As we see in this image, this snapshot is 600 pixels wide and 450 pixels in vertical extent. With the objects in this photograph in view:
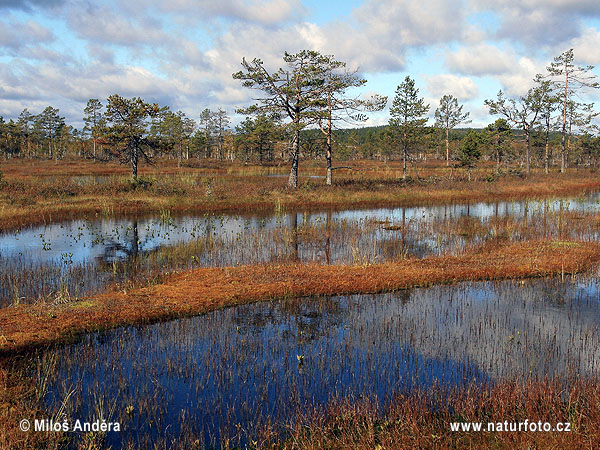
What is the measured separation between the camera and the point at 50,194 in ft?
102

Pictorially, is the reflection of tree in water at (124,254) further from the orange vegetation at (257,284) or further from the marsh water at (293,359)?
the marsh water at (293,359)

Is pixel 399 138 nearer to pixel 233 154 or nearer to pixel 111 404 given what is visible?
pixel 111 404

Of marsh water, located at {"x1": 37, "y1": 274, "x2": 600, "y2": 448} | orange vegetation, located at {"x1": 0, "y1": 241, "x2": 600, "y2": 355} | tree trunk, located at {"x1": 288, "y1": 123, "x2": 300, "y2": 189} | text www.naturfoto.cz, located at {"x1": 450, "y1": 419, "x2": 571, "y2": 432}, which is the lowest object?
marsh water, located at {"x1": 37, "y1": 274, "x2": 600, "y2": 448}

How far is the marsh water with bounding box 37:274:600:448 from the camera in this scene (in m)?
6.68

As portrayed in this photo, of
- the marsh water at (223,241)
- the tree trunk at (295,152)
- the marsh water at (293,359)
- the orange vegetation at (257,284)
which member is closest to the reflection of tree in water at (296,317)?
the marsh water at (293,359)

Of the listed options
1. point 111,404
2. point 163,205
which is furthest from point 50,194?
point 111,404

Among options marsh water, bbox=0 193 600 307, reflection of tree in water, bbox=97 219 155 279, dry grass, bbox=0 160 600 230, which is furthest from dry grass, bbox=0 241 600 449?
dry grass, bbox=0 160 600 230

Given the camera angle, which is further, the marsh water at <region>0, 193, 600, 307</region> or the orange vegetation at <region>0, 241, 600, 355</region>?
the marsh water at <region>0, 193, 600, 307</region>

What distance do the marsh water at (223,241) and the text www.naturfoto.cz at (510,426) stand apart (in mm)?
9769

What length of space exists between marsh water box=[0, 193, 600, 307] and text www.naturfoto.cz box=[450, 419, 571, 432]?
9.77 metres

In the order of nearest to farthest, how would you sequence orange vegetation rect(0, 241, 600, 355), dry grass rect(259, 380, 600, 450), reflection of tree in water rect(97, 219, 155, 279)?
dry grass rect(259, 380, 600, 450) → orange vegetation rect(0, 241, 600, 355) → reflection of tree in water rect(97, 219, 155, 279)

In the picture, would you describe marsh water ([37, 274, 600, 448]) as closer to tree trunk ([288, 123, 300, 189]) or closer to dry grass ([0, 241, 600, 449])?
dry grass ([0, 241, 600, 449])

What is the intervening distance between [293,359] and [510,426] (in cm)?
415

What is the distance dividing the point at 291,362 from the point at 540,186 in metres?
47.7
